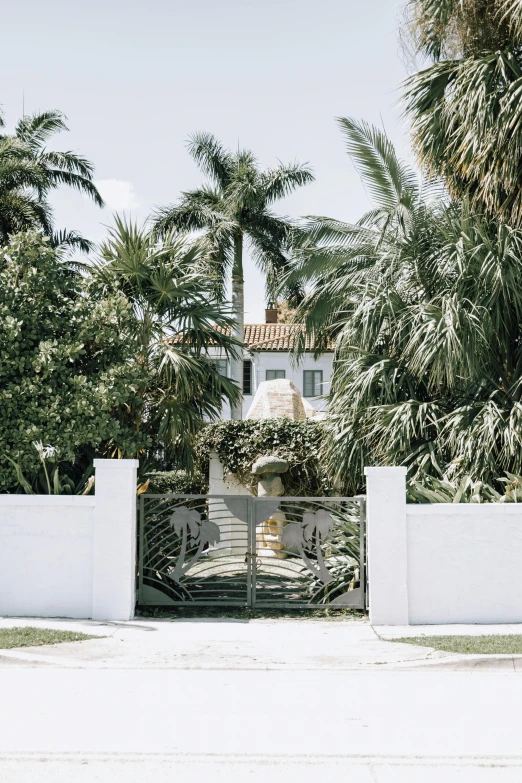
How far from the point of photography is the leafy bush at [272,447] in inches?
709

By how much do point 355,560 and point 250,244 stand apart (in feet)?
67.9

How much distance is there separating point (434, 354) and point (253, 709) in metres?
5.95

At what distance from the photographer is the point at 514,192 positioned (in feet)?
37.9

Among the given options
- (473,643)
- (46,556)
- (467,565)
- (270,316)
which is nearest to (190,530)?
(46,556)

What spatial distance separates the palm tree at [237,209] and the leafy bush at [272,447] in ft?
31.0

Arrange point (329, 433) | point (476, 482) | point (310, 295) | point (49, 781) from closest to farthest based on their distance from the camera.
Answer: point (49, 781) < point (476, 482) < point (329, 433) < point (310, 295)

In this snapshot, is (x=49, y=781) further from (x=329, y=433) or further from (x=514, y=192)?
(x=514, y=192)

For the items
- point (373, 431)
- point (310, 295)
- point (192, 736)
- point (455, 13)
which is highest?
point (455, 13)

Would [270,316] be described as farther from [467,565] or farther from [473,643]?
[473,643]

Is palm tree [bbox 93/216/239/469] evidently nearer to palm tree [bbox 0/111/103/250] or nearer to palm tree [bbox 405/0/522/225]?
palm tree [bbox 405/0/522/225]

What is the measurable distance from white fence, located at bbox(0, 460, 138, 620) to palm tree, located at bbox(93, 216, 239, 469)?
2141 millimetres

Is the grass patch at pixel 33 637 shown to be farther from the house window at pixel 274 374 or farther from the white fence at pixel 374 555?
the house window at pixel 274 374

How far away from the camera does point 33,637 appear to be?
26.6 ft

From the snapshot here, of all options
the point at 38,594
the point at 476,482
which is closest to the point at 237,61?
the point at 476,482
